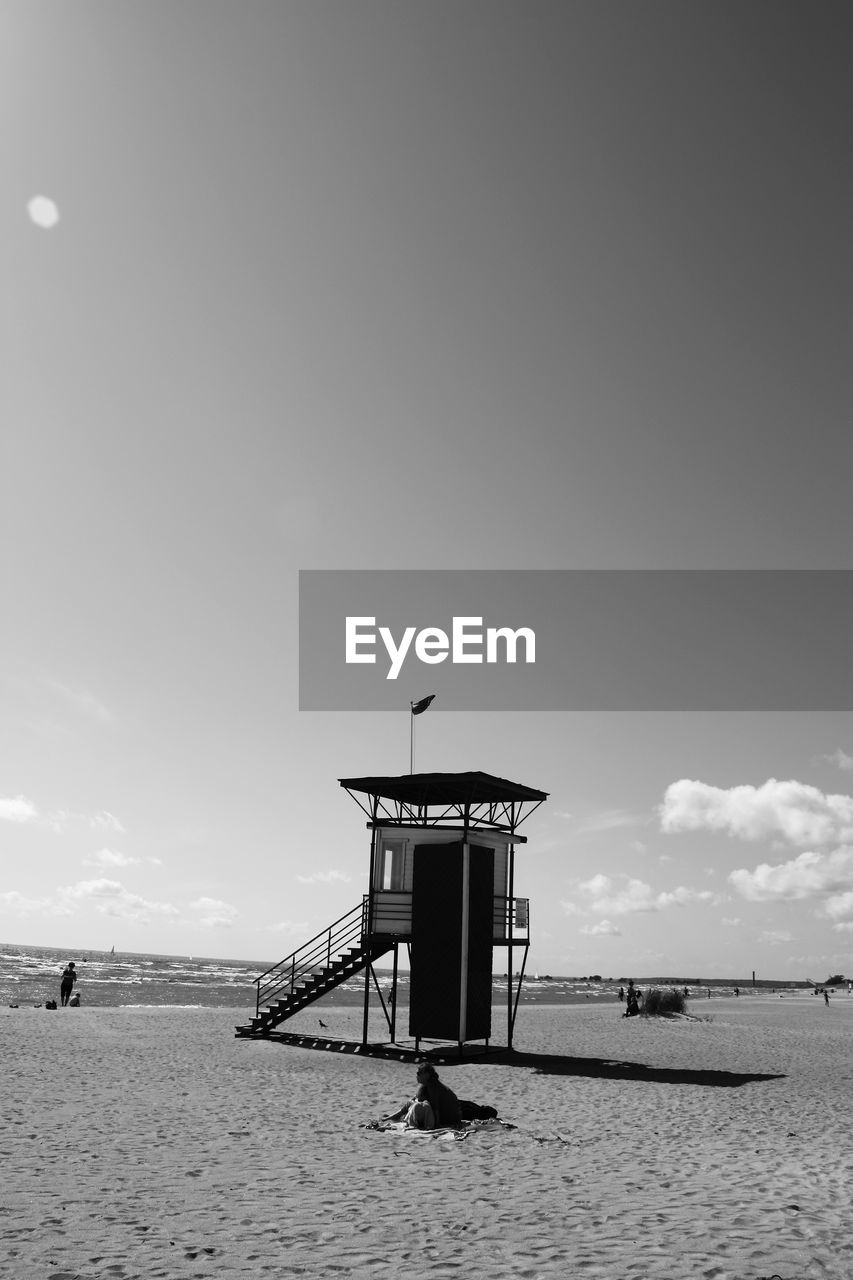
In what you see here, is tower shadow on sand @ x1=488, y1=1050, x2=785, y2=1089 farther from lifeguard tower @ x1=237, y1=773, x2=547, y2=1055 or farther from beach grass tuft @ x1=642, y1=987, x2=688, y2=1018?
beach grass tuft @ x1=642, y1=987, x2=688, y2=1018

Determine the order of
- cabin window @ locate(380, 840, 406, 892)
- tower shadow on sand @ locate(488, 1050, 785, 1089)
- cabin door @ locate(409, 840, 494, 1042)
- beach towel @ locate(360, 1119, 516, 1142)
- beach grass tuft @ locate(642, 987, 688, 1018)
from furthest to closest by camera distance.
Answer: beach grass tuft @ locate(642, 987, 688, 1018) < cabin window @ locate(380, 840, 406, 892) < cabin door @ locate(409, 840, 494, 1042) < tower shadow on sand @ locate(488, 1050, 785, 1089) < beach towel @ locate(360, 1119, 516, 1142)

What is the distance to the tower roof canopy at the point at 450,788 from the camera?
24281 millimetres

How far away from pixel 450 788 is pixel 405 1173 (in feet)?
46.1

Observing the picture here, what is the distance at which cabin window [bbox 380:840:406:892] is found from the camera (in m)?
25.2

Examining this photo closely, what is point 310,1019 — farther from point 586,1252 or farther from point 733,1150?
point 586,1252

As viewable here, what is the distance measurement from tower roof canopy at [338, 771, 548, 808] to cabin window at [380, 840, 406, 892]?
148 cm

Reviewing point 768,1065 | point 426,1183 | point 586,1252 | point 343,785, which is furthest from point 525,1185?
point 768,1065

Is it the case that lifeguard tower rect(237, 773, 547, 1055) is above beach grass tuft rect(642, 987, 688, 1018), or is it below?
above

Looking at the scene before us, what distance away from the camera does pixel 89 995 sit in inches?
2660

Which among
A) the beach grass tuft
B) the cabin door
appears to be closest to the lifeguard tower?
the cabin door

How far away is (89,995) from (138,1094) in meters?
56.4

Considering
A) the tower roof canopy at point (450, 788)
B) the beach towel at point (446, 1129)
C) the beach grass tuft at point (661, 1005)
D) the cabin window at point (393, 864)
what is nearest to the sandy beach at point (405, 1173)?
the beach towel at point (446, 1129)

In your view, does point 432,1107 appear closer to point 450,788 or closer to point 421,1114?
point 421,1114

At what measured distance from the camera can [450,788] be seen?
2511 centimetres
